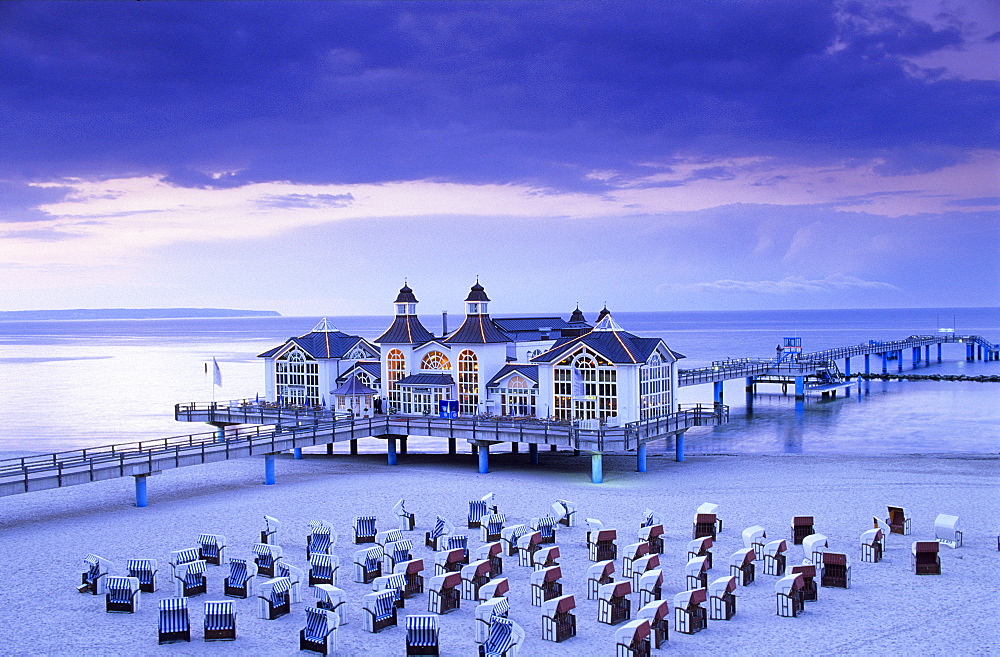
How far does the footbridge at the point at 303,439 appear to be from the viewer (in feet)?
87.5

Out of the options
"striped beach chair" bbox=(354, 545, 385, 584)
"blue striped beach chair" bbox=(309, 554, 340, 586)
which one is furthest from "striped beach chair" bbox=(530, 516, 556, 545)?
"blue striped beach chair" bbox=(309, 554, 340, 586)

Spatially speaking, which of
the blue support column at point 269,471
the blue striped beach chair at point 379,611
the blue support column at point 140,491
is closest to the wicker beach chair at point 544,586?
the blue striped beach chair at point 379,611

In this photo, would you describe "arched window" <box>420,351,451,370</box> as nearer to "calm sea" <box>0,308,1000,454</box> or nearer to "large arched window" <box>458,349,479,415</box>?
"large arched window" <box>458,349,479,415</box>

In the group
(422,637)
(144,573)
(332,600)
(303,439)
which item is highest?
(303,439)

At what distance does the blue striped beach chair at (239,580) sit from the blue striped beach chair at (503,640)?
562 centimetres

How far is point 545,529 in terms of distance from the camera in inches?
861

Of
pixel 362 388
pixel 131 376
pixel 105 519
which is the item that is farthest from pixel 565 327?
pixel 131 376

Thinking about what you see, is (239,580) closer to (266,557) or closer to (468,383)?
(266,557)

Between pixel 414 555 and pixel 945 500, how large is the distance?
16.3 m

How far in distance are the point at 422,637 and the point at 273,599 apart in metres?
3.45

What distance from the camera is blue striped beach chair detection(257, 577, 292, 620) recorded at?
55.3 feet

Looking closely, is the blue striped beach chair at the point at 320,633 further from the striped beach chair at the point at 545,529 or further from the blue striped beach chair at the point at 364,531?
the striped beach chair at the point at 545,529

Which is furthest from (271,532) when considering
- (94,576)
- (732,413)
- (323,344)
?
(732,413)

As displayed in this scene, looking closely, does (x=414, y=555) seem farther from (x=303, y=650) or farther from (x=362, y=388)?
(x=362, y=388)
